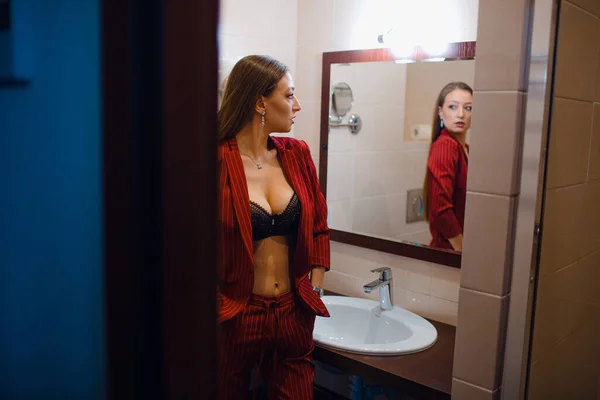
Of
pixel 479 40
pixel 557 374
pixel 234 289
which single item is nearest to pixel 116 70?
pixel 479 40

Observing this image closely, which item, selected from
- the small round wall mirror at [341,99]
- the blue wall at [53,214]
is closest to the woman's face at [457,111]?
the small round wall mirror at [341,99]

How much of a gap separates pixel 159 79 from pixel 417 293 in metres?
1.83

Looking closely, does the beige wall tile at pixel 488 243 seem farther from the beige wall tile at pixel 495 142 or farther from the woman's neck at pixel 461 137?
the woman's neck at pixel 461 137

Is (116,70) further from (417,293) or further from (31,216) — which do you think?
(417,293)

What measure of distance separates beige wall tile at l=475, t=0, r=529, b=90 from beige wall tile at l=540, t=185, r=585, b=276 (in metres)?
0.29

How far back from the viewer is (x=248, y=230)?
166cm

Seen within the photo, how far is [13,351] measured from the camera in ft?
1.46

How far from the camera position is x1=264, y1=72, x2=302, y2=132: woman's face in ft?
5.78

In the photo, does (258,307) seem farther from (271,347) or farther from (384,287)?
(384,287)

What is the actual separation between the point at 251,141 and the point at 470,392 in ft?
3.15

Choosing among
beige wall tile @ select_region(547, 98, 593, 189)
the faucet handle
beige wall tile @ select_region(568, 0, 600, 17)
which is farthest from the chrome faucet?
beige wall tile @ select_region(568, 0, 600, 17)

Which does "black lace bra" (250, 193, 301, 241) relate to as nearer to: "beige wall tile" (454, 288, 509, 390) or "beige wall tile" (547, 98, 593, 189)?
"beige wall tile" (454, 288, 509, 390)

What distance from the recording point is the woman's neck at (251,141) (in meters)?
1.80

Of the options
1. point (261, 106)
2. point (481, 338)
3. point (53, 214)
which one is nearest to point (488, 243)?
point (481, 338)
